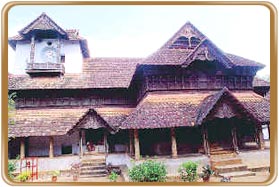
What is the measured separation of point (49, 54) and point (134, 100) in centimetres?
426

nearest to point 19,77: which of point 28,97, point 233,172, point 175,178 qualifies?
point 28,97

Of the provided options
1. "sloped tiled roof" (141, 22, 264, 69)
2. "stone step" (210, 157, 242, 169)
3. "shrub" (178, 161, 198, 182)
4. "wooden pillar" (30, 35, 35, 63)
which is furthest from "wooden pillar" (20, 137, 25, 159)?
"stone step" (210, 157, 242, 169)

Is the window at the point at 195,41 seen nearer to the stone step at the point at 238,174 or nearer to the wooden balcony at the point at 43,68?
the stone step at the point at 238,174

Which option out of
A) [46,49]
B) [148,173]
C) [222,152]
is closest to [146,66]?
[222,152]

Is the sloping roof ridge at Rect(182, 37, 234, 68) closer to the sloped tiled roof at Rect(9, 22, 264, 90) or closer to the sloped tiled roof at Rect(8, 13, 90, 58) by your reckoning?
the sloped tiled roof at Rect(9, 22, 264, 90)

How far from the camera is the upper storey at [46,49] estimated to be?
13336 millimetres

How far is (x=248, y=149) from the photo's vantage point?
36.6 feet

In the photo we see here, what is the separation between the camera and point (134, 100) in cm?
1366

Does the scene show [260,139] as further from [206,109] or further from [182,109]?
[182,109]

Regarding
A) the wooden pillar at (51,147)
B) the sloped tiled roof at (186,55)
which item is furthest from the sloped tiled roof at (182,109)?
the wooden pillar at (51,147)

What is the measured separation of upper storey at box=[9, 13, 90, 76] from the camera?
13336 millimetres

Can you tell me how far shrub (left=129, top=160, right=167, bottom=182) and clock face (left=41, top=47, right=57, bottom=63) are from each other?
7.19m

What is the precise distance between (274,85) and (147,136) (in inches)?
230

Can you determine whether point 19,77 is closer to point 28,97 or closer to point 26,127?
point 28,97
